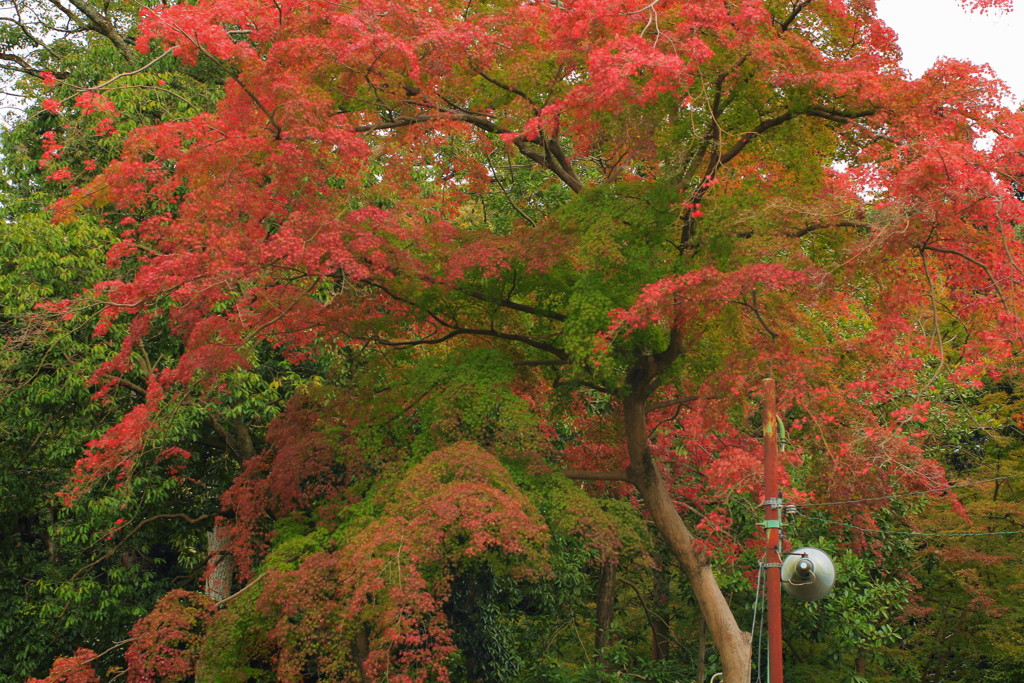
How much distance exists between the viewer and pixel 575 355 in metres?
9.52

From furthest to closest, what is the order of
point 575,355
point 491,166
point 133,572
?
1. point 491,166
2. point 133,572
3. point 575,355

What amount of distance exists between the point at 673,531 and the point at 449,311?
153 inches

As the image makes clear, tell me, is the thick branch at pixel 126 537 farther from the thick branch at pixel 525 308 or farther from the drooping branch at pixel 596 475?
the drooping branch at pixel 596 475

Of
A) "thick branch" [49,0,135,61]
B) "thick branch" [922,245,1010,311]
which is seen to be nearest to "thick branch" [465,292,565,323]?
"thick branch" [922,245,1010,311]

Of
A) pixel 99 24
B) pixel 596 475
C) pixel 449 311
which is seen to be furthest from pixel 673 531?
pixel 99 24

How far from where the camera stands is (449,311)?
452 inches

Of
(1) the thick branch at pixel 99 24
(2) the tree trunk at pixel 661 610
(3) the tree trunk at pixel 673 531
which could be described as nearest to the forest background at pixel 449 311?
(3) the tree trunk at pixel 673 531

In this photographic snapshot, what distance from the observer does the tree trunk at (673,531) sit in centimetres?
1082

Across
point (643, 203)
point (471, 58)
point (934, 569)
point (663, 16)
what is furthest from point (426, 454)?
point (934, 569)

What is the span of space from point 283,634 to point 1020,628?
1202 centimetres

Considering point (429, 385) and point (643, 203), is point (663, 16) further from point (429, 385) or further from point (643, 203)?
point (429, 385)

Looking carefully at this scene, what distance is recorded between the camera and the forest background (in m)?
9.05

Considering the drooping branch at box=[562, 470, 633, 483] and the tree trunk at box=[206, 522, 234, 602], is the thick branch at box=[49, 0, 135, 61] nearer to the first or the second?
the tree trunk at box=[206, 522, 234, 602]

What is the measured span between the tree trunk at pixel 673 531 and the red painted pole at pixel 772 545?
343cm
